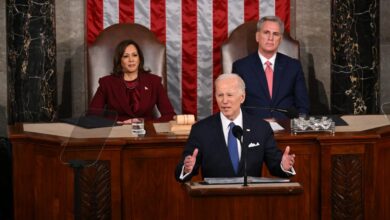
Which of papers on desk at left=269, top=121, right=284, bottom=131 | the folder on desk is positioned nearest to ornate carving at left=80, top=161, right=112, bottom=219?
the folder on desk

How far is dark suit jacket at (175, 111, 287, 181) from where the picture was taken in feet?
16.1

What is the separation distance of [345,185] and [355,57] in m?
2.58

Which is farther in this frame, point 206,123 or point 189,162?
point 206,123

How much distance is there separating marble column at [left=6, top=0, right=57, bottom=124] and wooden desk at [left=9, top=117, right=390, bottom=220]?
2.04m

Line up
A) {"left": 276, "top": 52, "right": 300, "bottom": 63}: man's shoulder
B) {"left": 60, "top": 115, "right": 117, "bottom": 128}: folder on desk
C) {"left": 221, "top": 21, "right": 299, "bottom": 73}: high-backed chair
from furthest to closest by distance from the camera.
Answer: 1. {"left": 221, "top": 21, "right": 299, "bottom": 73}: high-backed chair
2. {"left": 276, "top": 52, "right": 300, "bottom": 63}: man's shoulder
3. {"left": 60, "top": 115, "right": 117, "bottom": 128}: folder on desk

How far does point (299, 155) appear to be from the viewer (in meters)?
5.81

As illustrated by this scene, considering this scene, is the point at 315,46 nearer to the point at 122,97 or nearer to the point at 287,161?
the point at 122,97

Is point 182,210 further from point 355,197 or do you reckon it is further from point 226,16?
point 226,16

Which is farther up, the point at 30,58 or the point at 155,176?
A: the point at 30,58

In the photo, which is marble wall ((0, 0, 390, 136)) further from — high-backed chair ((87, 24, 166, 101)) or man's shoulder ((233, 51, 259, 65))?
man's shoulder ((233, 51, 259, 65))

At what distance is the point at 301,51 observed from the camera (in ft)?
27.7

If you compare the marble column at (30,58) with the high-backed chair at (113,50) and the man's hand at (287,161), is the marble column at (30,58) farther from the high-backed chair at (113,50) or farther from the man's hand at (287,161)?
the man's hand at (287,161)

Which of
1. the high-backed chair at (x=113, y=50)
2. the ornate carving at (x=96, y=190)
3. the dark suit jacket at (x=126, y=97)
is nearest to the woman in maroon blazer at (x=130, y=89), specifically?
the dark suit jacket at (x=126, y=97)

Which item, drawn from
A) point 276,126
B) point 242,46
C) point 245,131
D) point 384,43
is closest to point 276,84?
point 242,46
